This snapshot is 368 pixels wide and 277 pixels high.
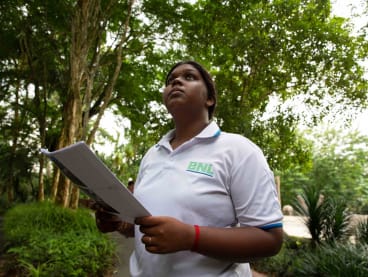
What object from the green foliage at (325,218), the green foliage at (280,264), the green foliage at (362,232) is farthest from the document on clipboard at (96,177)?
the green foliage at (325,218)

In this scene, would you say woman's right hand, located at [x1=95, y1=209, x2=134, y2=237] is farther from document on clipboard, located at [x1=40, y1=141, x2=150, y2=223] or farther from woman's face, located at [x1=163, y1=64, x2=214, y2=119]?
woman's face, located at [x1=163, y1=64, x2=214, y2=119]

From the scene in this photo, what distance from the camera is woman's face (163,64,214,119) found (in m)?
1.46

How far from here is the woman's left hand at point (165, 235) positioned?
39.8 inches

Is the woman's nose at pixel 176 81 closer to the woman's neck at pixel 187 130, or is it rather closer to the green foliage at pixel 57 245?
the woman's neck at pixel 187 130

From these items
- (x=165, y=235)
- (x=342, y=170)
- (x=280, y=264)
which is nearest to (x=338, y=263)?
(x=280, y=264)

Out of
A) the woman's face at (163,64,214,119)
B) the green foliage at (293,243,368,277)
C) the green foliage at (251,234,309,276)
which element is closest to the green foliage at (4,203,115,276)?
the green foliage at (251,234,309,276)

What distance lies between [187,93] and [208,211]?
21.3 inches

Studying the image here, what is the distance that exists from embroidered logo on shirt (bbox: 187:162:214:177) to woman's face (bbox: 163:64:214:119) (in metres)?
0.31

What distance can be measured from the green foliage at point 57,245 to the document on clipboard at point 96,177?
3.77 m

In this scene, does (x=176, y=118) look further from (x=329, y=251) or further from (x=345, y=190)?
(x=345, y=190)

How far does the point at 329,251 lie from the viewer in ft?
18.2

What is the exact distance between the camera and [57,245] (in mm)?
5172

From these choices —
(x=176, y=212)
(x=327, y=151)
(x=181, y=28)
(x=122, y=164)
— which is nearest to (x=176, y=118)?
(x=176, y=212)

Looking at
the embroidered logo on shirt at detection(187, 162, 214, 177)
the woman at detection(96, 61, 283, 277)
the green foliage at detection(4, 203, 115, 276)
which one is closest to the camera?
the woman at detection(96, 61, 283, 277)
